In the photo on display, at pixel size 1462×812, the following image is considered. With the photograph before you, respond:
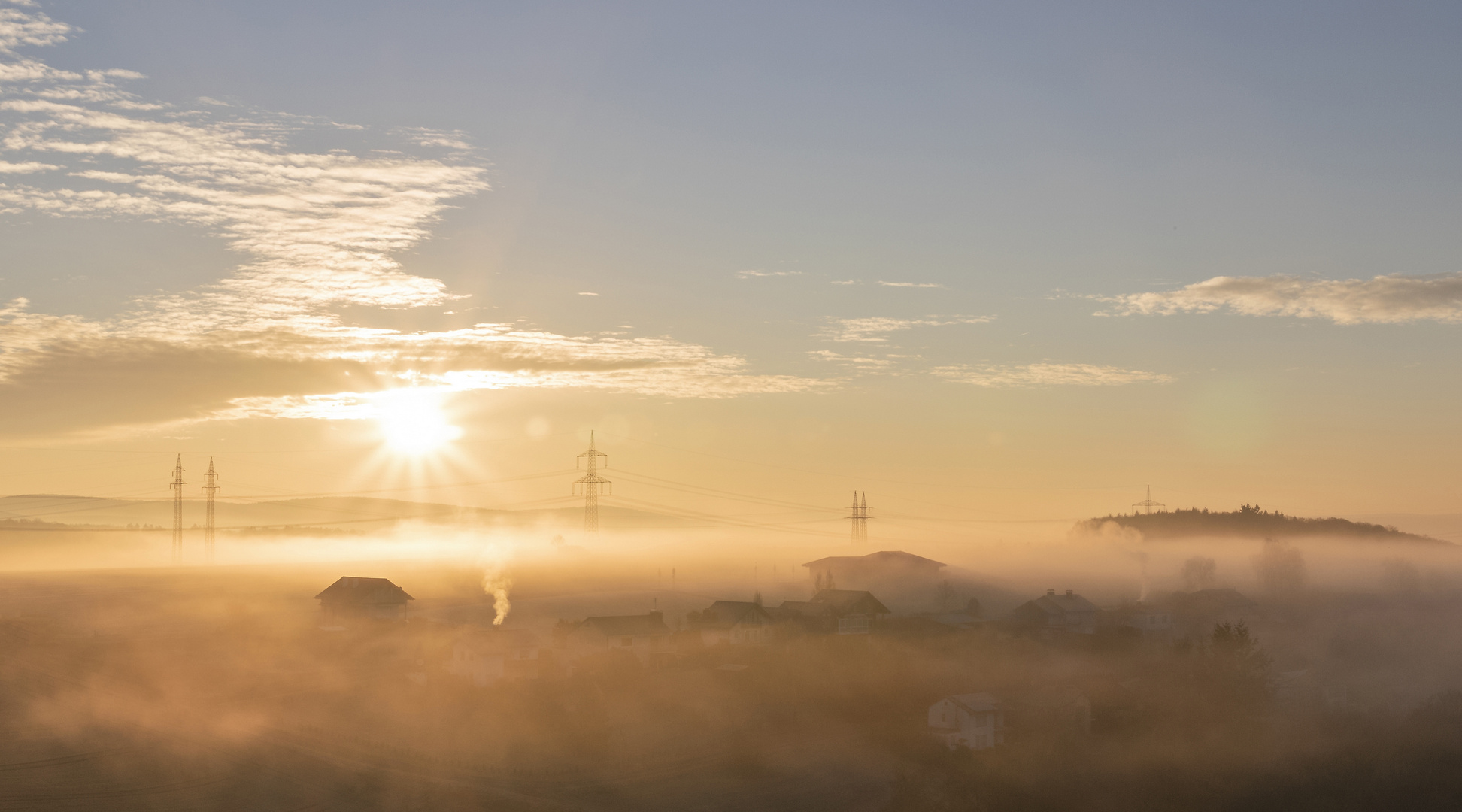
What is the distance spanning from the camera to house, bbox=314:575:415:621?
105000 millimetres

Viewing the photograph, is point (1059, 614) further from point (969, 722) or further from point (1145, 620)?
point (969, 722)

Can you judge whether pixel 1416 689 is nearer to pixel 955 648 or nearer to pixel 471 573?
pixel 955 648

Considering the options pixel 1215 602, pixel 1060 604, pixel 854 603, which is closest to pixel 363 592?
pixel 854 603

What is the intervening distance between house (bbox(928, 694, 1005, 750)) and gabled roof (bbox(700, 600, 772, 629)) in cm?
3016

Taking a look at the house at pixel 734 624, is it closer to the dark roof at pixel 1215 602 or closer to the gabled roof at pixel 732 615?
the gabled roof at pixel 732 615

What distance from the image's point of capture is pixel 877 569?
16975 centimetres

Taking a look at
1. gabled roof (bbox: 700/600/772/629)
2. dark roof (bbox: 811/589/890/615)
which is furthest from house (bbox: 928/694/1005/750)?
dark roof (bbox: 811/589/890/615)

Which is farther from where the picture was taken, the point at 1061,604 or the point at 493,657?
the point at 1061,604

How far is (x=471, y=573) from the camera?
160250 millimetres

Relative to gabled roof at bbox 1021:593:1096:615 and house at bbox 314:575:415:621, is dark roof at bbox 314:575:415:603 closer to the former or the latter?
house at bbox 314:575:415:621

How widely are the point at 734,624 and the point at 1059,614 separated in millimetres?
35366

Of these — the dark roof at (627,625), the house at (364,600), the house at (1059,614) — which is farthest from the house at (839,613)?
the house at (364,600)

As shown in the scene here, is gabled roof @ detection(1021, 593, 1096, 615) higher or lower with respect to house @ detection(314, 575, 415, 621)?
lower

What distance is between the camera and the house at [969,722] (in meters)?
70.6
